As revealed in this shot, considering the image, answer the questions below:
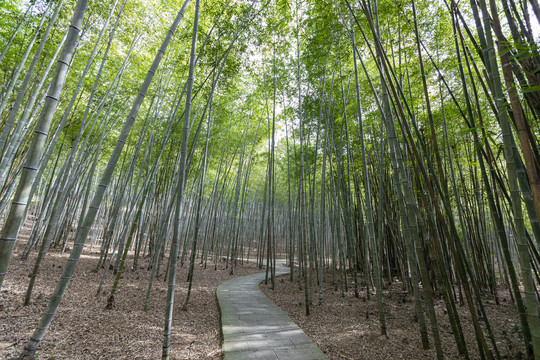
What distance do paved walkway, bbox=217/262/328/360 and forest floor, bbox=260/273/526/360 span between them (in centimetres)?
21

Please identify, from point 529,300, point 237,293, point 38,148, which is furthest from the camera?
point 237,293

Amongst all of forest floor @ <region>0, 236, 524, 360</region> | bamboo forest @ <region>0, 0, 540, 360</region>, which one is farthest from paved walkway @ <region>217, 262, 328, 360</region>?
forest floor @ <region>0, 236, 524, 360</region>

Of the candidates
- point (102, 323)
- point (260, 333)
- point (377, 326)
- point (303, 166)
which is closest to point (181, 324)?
point (102, 323)

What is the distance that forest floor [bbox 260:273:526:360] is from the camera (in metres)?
2.32

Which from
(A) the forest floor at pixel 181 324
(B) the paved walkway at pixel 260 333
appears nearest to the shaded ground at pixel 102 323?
(A) the forest floor at pixel 181 324

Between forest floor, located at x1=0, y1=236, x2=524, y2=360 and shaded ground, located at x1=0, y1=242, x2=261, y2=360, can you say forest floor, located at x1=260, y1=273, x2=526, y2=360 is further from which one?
shaded ground, located at x1=0, y1=242, x2=261, y2=360

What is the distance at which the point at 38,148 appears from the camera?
→ 1.20 meters

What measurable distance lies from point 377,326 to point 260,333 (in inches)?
60.3

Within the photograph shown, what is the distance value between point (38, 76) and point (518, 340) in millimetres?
8025

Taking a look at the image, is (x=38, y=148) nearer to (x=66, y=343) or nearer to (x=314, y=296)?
(x=66, y=343)

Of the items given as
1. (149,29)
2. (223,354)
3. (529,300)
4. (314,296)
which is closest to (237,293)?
(314,296)

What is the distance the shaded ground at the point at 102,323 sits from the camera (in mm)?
2119

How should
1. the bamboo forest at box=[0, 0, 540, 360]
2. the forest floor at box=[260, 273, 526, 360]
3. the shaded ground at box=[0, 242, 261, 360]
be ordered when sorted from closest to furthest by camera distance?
the bamboo forest at box=[0, 0, 540, 360] < the shaded ground at box=[0, 242, 261, 360] < the forest floor at box=[260, 273, 526, 360]

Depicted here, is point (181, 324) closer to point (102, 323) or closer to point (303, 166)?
point (102, 323)
